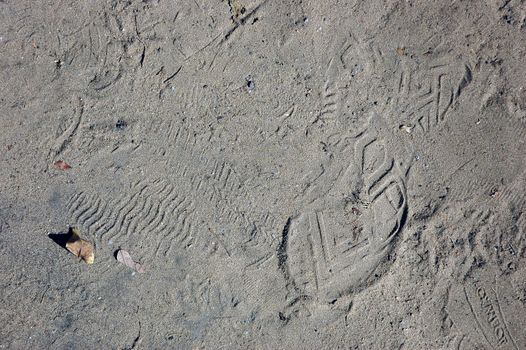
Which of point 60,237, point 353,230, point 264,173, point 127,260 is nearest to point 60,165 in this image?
point 60,237

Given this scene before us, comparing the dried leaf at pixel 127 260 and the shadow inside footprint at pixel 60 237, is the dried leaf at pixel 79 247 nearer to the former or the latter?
the shadow inside footprint at pixel 60 237

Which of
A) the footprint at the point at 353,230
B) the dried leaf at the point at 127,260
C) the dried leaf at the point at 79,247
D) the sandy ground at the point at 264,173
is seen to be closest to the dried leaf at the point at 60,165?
the sandy ground at the point at 264,173

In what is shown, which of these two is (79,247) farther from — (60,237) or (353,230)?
(353,230)

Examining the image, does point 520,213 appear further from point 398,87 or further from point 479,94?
point 398,87

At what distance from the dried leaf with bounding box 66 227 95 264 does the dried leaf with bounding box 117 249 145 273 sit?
0.21m

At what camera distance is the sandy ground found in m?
3.38

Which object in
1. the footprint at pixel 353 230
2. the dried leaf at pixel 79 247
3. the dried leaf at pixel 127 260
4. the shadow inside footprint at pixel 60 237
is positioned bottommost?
the footprint at pixel 353 230

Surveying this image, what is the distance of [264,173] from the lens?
3418mm

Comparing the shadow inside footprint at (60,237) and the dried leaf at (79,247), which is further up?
the shadow inside footprint at (60,237)

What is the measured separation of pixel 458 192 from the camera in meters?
3.40

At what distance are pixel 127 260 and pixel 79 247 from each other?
379 millimetres

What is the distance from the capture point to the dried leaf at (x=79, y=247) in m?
3.38

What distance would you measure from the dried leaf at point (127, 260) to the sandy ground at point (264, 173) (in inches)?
2.0

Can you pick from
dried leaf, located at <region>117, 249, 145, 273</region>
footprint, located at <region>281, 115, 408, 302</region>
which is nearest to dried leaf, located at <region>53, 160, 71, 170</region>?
dried leaf, located at <region>117, 249, 145, 273</region>
